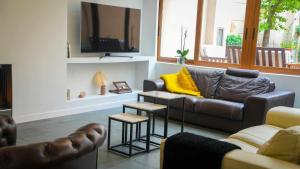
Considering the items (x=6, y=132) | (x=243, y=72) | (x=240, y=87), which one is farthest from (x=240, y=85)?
(x=6, y=132)

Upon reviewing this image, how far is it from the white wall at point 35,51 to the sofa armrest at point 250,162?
345cm

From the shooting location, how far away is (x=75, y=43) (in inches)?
222

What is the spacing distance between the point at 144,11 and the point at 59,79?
8.52 ft

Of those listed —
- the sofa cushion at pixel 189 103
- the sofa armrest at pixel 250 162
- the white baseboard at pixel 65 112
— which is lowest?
the white baseboard at pixel 65 112

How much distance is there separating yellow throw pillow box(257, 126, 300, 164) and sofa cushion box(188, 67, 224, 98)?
3.38m

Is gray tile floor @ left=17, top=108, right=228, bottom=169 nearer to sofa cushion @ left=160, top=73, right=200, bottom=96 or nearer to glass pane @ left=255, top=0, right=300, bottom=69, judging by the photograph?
sofa cushion @ left=160, top=73, right=200, bottom=96

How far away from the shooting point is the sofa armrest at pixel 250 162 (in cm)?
188

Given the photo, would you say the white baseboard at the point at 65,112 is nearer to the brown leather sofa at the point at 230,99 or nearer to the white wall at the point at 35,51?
the white wall at the point at 35,51

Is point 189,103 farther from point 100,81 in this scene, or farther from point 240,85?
point 100,81

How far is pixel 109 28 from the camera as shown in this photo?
19.4 feet

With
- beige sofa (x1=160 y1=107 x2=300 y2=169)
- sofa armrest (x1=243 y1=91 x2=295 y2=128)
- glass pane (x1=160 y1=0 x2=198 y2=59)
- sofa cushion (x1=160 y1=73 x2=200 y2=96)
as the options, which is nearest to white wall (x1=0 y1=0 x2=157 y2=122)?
sofa cushion (x1=160 y1=73 x2=200 y2=96)

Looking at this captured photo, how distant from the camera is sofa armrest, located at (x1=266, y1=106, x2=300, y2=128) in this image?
340 centimetres

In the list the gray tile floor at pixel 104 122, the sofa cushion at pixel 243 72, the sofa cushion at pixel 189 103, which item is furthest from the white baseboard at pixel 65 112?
the sofa cushion at pixel 243 72

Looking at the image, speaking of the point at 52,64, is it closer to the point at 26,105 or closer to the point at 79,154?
the point at 26,105
